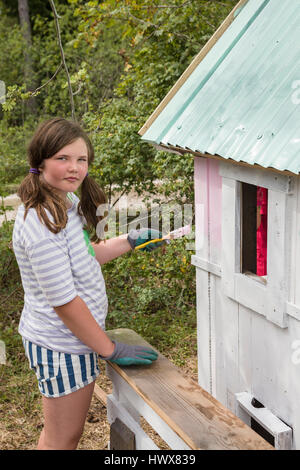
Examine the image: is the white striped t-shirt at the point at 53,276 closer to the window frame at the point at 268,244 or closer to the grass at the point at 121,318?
the window frame at the point at 268,244

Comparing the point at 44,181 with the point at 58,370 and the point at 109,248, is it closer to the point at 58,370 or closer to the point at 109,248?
the point at 109,248

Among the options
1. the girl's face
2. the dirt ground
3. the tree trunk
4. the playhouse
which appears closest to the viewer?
the girl's face

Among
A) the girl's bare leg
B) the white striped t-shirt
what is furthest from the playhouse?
the girl's bare leg

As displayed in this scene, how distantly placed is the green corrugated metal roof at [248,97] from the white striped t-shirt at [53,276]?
2.89ft

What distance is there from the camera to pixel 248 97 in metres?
2.89

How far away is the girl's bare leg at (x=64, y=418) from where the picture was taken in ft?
8.59

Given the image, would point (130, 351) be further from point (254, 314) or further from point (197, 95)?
point (197, 95)

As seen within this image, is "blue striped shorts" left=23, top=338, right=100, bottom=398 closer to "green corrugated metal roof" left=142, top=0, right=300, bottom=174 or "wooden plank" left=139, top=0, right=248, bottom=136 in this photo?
"green corrugated metal roof" left=142, top=0, right=300, bottom=174

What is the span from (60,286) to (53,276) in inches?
2.2

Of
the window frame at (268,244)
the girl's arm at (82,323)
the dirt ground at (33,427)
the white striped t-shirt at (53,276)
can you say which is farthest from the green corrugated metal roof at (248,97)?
the dirt ground at (33,427)

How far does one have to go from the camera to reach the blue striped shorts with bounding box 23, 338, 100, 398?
2.57 meters

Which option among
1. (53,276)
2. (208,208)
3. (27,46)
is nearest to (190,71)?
(208,208)

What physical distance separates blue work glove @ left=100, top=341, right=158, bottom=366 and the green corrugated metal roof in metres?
1.12

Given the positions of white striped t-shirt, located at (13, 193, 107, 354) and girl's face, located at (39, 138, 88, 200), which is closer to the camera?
white striped t-shirt, located at (13, 193, 107, 354)
